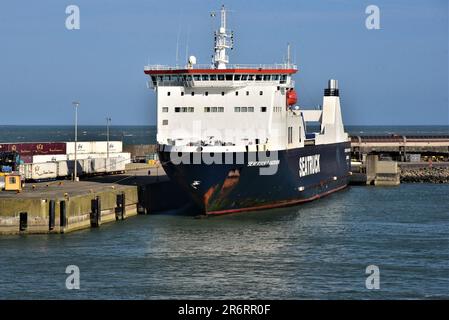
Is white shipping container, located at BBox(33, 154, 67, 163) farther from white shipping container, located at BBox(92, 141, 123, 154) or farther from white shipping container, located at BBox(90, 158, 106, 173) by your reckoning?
white shipping container, located at BBox(92, 141, 123, 154)

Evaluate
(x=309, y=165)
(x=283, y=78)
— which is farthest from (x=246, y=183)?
(x=309, y=165)

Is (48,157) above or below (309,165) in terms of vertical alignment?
above

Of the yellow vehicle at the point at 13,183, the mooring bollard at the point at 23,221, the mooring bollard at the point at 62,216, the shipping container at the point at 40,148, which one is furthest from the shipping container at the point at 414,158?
the mooring bollard at the point at 23,221

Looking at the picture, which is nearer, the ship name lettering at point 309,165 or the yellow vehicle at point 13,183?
the yellow vehicle at point 13,183

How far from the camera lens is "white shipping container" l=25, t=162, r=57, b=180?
5716 cm

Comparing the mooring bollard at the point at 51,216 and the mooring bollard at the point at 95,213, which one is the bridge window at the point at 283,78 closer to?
the mooring bollard at the point at 95,213

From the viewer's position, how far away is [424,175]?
268 ft

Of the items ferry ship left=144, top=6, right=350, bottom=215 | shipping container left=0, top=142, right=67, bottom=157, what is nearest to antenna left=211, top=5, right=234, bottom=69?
ferry ship left=144, top=6, right=350, bottom=215

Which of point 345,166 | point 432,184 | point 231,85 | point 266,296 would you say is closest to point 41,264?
point 266,296

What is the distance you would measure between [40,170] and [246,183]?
14.7 meters

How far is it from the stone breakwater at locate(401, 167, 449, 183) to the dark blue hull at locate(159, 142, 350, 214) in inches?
835

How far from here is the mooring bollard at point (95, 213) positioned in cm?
4728

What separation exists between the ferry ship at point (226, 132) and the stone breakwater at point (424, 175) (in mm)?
27486

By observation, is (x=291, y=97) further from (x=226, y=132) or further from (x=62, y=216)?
(x=62, y=216)
